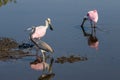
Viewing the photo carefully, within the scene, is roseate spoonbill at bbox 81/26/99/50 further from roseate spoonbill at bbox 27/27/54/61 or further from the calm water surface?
roseate spoonbill at bbox 27/27/54/61

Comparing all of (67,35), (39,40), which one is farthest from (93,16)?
(39,40)

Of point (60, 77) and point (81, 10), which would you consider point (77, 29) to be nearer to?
point (81, 10)

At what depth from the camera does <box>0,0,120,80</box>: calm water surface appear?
12.3 meters

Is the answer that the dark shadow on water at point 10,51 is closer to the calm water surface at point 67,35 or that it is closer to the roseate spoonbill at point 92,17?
the calm water surface at point 67,35

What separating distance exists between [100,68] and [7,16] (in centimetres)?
730

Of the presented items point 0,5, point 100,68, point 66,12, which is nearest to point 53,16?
point 66,12

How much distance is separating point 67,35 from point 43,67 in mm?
3768

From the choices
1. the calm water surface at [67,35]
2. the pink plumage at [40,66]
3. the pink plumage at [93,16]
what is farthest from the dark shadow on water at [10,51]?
the pink plumage at [93,16]

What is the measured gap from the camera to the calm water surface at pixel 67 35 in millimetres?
12305

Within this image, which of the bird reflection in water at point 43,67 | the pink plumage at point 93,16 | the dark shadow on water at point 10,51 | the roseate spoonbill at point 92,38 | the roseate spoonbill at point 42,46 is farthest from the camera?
the pink plumage at point 93,16

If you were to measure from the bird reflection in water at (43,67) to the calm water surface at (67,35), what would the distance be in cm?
13

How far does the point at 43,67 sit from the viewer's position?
12656 mm

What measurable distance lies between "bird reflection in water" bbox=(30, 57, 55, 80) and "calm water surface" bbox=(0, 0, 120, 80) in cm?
13

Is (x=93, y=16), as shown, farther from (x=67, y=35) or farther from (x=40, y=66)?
(x=40, y=66)
